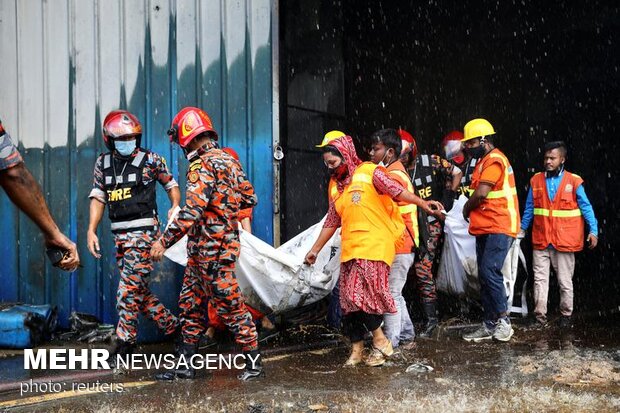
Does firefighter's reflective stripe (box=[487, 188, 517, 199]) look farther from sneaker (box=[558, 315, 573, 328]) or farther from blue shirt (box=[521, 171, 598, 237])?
sneaker (box=[558, 315, 573, 328])

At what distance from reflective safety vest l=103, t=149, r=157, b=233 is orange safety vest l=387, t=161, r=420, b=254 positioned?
2026mm

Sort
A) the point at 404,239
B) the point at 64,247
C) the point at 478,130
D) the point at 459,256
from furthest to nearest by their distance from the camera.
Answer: the point at 459,256
the point at 478,130
the point at 404,239
the point at 64,247

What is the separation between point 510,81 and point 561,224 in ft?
15.0

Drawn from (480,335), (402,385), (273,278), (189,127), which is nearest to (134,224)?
(189,127)

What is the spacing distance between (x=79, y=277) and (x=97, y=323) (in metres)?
0.50

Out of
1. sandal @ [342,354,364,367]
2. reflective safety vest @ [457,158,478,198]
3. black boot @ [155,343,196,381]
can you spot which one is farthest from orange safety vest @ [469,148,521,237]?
black boot @ [155,343,196,381]

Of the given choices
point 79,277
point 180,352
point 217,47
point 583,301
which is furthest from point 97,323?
point 583,301

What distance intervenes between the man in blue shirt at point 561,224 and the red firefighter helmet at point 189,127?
3.87m

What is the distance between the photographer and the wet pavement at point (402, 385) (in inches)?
189

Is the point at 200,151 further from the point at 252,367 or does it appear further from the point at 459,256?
the point at 459,256

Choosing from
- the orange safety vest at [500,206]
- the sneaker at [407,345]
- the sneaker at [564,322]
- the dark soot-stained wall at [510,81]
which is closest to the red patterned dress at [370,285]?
the sneaker at [407,345]

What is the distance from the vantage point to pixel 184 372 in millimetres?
5723

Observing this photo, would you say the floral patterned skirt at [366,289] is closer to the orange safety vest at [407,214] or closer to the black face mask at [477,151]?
the orange safety vest at [407,214]

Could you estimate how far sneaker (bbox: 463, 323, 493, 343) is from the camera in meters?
7.11
